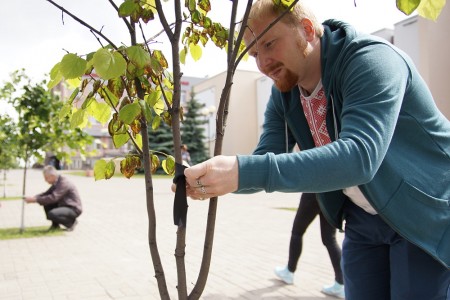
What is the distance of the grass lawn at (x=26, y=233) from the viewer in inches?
297

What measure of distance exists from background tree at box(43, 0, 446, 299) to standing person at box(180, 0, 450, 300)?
14 cm

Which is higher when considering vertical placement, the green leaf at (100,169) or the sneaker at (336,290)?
the green leaf at (100,169)

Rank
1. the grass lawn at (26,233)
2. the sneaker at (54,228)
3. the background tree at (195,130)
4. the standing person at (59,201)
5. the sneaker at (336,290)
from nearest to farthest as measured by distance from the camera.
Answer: the sneaker at (336,290)
the grass lawn at (26,233)
the standing person at (59,201)
the sneaker at (54,228)
the background tree at (195,130)

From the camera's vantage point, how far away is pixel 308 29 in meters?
1.48

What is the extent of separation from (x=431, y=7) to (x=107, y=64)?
2.64ft

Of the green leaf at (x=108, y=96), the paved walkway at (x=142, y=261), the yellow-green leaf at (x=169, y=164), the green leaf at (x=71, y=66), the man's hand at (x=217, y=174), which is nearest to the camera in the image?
the man's hand at (x=217, y=174)

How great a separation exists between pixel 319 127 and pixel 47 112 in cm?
704

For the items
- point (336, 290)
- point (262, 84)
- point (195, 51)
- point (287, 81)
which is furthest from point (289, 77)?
point (262, 84)

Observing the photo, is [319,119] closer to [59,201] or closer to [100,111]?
[100,111]

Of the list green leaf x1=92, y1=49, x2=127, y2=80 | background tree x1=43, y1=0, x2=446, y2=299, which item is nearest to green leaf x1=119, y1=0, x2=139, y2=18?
background tree x1=43, y1=0, x2=446, y2=299

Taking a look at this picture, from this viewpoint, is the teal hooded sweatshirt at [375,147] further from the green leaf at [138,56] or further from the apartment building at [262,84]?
the apartment building at [262,84]

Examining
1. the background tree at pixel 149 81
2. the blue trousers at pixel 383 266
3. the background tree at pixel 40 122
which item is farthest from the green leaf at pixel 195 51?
the background tree at pixel 40 122

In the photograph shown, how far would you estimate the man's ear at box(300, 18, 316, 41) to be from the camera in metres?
1.46

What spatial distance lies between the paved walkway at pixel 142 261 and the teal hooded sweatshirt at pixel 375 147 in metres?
2.87
